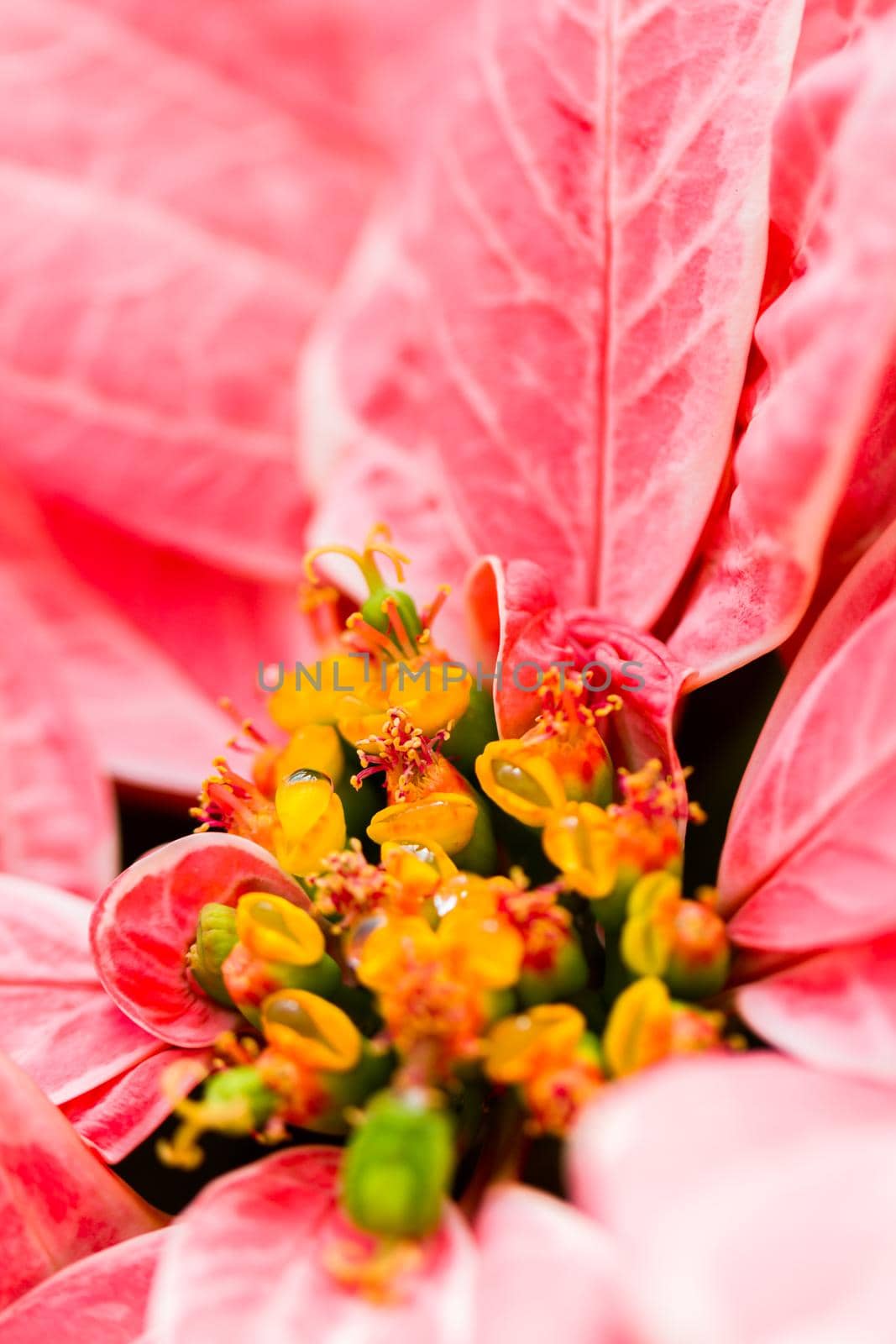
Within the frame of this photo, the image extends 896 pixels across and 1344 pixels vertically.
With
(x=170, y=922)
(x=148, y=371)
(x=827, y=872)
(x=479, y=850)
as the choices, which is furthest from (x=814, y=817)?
(x=148, y=371)

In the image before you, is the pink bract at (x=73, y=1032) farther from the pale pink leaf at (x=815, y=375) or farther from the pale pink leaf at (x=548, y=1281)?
the pale pink leaf at (x=815, y=375)

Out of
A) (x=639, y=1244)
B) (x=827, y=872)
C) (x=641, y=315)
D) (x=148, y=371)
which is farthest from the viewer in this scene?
(x=148, y=371)

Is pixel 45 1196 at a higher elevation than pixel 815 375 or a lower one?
lower

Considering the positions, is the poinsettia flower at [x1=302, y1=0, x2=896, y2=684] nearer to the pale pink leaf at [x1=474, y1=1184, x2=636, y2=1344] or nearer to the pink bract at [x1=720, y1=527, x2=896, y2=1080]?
the pink bract at [x1=720, y1=527, x2=896, y2=1080]

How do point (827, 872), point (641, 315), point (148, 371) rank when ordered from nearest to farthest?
point (827, 872), point (641, 315), point (148, 371)

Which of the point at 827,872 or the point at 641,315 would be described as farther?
the point at 641,315

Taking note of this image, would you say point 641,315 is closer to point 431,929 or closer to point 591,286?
point 591,286

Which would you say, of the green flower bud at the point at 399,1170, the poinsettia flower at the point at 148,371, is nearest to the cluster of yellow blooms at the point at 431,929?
A: the green flower bud at the point at 399,1170
